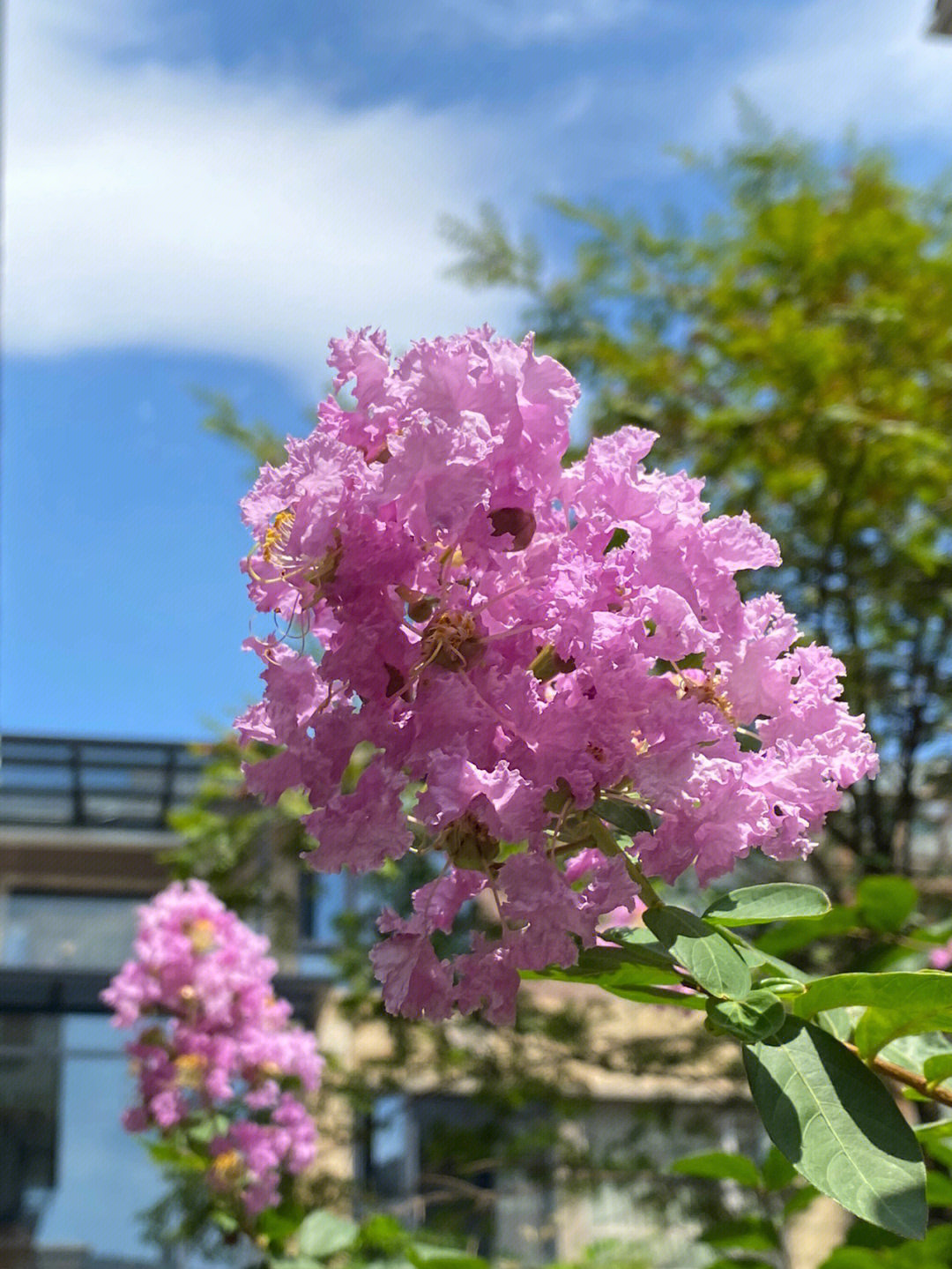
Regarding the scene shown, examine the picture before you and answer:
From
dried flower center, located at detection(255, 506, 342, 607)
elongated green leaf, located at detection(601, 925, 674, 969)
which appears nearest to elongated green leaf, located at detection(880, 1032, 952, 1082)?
elongated green leaf, located at detection(601, 925, 674, 969)

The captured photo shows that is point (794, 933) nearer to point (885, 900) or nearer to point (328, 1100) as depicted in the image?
point (885, 900)

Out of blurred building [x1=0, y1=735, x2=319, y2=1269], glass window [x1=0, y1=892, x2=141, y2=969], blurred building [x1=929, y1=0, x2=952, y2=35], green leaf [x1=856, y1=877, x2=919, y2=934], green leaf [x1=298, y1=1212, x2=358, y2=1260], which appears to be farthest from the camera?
glass window [x1=0, y1=892, x2=141, y2=969]

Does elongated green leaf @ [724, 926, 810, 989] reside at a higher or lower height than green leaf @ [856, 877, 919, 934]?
lower

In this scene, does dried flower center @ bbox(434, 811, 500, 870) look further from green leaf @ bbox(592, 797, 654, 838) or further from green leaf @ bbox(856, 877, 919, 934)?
green leaf @ bbox(856, 877, 919, 934)

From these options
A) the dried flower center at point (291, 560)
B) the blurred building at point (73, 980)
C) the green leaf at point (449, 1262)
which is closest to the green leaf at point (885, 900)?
the green leaf at point (449, 1262)

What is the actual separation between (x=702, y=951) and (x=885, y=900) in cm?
64

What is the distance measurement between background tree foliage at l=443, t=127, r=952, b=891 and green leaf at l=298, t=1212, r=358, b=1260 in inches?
79.5

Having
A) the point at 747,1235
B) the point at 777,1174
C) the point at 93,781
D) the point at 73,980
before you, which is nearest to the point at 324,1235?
the point at 747,1235

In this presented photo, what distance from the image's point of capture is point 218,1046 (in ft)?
6.00

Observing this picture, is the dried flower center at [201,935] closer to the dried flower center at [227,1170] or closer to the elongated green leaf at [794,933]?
the dried flower center at [227,1170]

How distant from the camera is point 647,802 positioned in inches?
21.2

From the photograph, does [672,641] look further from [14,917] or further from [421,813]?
[14,917]

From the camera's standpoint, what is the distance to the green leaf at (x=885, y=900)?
3.53ft

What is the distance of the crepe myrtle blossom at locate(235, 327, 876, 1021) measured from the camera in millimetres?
519
